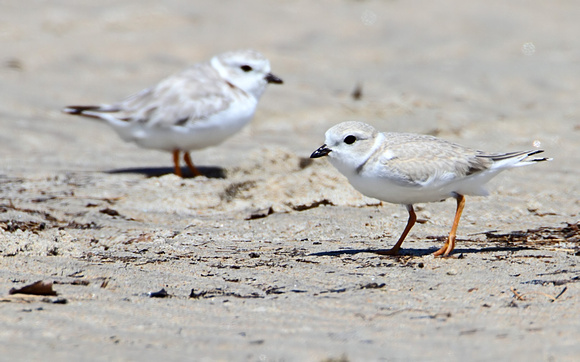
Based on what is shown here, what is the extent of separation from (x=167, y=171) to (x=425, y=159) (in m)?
3.54

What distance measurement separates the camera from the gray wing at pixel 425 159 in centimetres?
474

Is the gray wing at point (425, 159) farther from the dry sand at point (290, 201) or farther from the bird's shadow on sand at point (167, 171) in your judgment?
the bird's shadow on sand at point (167, 171)

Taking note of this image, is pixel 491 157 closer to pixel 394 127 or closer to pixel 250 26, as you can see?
pixel 394 127

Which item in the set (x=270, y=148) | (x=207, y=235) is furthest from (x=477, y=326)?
(x=270, y=148)

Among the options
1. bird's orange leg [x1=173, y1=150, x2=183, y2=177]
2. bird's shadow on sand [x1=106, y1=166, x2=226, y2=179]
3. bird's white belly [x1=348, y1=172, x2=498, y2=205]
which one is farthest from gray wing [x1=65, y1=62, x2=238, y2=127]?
bird's white belly [x1=348, y1=172, x2=498, y2=205]

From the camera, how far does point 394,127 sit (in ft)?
28.7

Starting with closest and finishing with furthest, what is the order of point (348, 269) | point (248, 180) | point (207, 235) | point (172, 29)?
point (348, 269) < point (207, 235) < point (248, 180) < point (172, 29)

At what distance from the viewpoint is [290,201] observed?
240 inches

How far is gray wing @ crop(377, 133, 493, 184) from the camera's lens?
15.5ft

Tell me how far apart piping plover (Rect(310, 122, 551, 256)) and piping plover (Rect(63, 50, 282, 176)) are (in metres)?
2.79

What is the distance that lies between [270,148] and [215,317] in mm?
3945

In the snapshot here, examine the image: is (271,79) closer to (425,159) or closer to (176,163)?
(176,163)

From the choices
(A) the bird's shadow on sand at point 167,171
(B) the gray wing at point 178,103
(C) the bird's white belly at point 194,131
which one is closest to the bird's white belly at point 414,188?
(A) the bird's shadow on sand at point 167,171

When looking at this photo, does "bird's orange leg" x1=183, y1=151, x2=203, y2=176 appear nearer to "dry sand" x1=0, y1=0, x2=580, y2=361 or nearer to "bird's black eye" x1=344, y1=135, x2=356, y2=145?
"dry sand" x1=0, y1=0, x2=580, y2=361
